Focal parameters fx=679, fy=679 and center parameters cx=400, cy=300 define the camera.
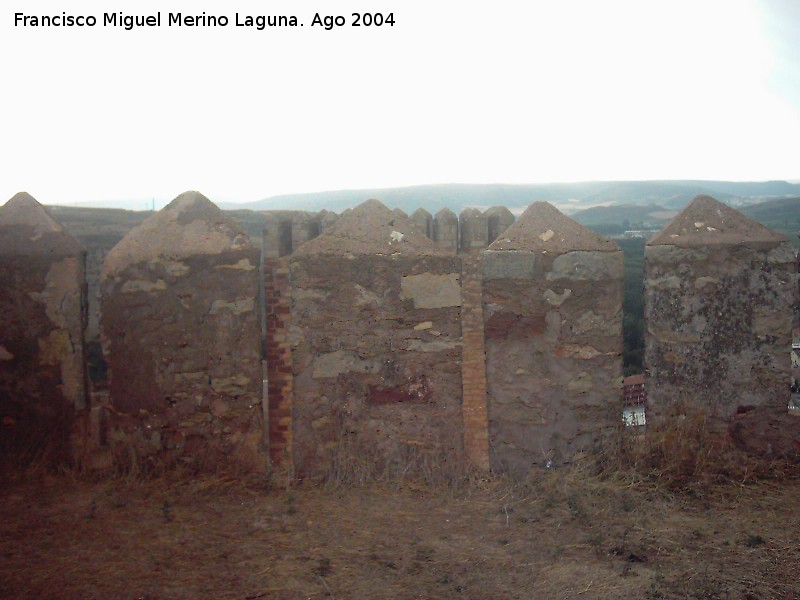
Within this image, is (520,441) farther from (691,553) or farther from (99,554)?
(99,554)

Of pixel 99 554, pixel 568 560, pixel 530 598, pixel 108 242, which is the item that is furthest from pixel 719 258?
pixel 108 242

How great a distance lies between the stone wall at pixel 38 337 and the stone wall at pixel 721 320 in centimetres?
360

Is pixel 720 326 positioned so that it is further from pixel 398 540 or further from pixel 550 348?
pixel 398 540

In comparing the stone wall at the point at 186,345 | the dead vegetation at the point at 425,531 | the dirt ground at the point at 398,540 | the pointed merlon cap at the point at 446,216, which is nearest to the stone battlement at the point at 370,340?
the stone wall at the point at 186,345

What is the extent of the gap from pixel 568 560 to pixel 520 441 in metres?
1.17

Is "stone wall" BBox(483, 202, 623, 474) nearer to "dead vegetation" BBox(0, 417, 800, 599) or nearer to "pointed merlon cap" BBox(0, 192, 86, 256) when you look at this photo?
"dead vegetation" BBox(0, 417, 800, 599)

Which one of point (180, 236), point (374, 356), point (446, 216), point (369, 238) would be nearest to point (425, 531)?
point (374, 356)

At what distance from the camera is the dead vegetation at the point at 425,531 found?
2783 mm

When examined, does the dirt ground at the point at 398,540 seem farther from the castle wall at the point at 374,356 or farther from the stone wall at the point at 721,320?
the stone wall at the point at 721,320

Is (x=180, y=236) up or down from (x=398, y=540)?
up

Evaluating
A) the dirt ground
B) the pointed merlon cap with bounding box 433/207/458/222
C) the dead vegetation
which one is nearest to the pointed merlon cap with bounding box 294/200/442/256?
the dead vegetation

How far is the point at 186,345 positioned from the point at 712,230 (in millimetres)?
3325

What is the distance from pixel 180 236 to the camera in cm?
410

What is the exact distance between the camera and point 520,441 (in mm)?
4176
